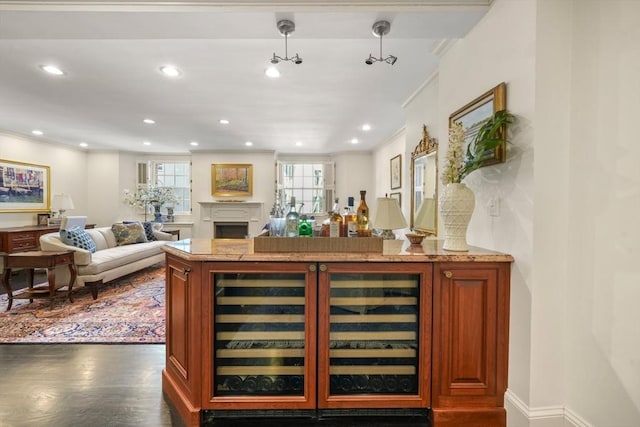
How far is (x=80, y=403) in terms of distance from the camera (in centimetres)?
195

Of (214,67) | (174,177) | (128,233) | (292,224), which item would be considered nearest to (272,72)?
(214,67)

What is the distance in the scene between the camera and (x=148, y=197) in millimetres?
7637

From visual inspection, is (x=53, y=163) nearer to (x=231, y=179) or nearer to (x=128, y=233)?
(x=128, y=233)

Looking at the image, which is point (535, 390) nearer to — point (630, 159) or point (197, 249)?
point (630, 159)

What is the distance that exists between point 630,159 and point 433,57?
1.93m

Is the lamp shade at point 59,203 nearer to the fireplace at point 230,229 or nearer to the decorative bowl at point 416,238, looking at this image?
the fireplace at point 230,229

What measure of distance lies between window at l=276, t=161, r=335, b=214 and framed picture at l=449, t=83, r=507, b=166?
5828 mm

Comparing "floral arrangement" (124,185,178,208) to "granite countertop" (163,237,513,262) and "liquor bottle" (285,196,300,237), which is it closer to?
"granite countertop" (163,237,513,262)

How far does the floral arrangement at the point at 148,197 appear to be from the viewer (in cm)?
764

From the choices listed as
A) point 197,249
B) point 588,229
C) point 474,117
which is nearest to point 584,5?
point 474,117

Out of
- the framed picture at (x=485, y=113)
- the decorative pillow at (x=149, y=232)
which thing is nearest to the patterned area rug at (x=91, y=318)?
the decorative pillow at (x=149, y=232)

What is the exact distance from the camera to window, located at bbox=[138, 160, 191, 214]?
8055mm

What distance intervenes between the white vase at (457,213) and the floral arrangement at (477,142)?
0.08m

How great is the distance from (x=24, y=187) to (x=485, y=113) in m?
7.91
